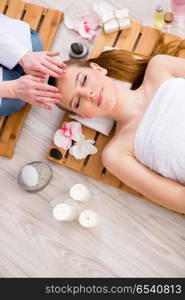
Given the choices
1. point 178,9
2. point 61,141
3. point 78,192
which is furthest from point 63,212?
point 178,9

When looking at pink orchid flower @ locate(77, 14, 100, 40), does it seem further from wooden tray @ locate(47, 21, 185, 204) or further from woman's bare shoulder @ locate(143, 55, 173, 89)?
woman's bare shoulder @ locate(143, 55, 173, 89)

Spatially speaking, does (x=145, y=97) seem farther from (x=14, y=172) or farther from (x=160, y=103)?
(x=14, y=172)

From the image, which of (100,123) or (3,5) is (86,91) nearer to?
(100,123)

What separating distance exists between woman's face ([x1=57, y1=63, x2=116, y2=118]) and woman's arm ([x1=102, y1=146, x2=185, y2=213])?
21 cm

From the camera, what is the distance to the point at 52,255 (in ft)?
6.36

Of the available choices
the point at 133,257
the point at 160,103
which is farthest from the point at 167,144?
the point at 133,257

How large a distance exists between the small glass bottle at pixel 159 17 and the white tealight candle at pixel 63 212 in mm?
1026

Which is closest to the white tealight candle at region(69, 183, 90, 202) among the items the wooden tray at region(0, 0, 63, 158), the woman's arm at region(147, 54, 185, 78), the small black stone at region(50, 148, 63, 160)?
the small black stone at region(50, 148, 63, 160)

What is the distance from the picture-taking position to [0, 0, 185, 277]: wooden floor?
1.89 metres

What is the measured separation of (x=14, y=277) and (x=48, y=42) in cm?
121

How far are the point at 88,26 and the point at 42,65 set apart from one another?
1.61 feet

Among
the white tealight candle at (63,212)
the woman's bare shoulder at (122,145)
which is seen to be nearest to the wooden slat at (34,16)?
the woman's bare shoulder at (122,145)

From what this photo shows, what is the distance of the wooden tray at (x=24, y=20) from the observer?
6.64 ft

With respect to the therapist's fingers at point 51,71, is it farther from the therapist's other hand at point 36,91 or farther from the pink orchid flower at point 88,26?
the pink orchid flower at point 88,26
